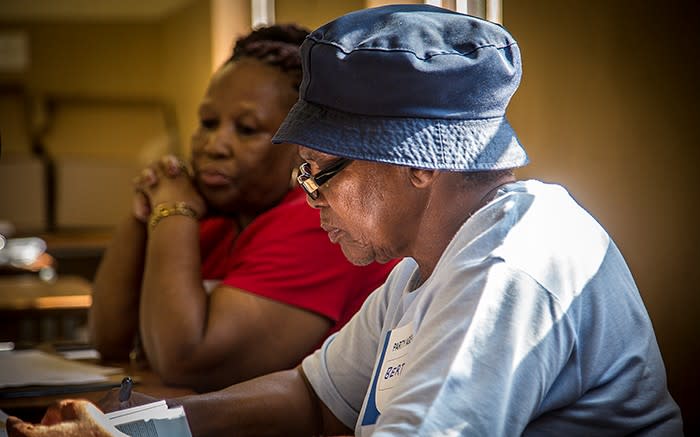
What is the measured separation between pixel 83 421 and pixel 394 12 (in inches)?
25.0

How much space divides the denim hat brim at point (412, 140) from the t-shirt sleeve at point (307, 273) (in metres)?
0.75

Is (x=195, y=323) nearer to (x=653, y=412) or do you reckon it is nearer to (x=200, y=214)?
(x=200, y=214)

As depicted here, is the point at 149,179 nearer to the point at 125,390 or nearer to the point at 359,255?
the point at 125,390

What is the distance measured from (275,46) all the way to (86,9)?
6734mm

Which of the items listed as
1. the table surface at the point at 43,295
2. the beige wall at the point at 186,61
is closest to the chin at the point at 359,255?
the table surface at the point at 43,295

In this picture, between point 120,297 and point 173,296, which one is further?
point 120,297

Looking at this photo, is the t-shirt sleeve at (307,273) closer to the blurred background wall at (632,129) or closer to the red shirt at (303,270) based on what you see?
the red shirt at (303,270)

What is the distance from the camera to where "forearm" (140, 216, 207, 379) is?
189cm

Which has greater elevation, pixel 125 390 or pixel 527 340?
pixel 527 340

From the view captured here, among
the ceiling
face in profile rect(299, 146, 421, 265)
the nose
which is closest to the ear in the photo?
face in profile rect(299, 146, 421, 265)

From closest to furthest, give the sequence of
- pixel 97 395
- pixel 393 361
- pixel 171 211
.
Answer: pixel 393 361 < pixel 97 395 < pixel 171 211

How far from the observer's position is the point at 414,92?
112cm

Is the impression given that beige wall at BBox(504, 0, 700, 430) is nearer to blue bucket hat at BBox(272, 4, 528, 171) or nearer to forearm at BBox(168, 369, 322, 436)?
blue bucket hat at BBox(272, 4, 528, 171)

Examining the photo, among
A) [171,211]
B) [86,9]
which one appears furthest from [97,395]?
[86,9]
